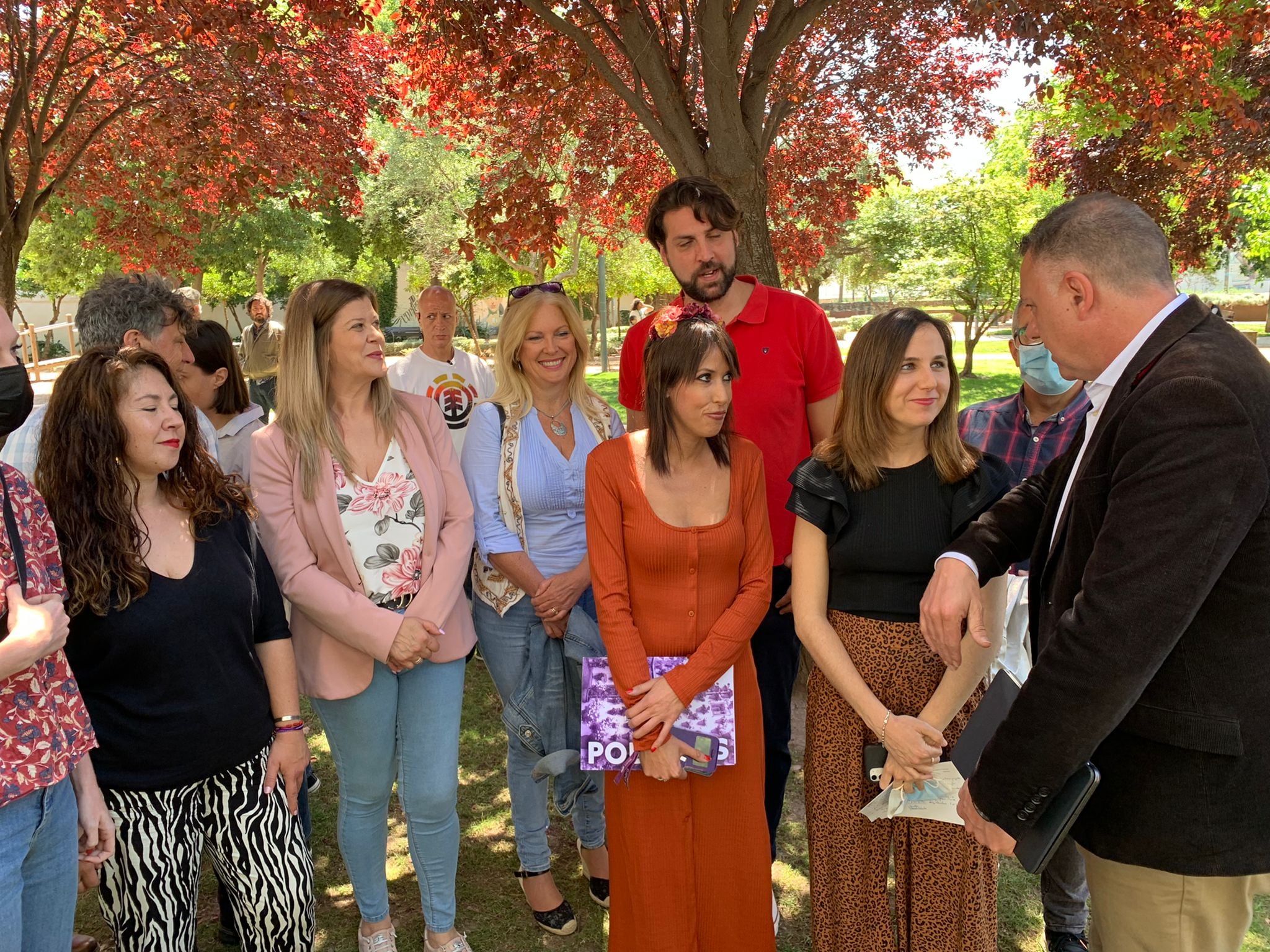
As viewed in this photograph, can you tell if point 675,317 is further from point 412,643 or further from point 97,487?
point 97,487

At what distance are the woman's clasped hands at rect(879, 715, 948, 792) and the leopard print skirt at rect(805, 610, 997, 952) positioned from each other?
10cm

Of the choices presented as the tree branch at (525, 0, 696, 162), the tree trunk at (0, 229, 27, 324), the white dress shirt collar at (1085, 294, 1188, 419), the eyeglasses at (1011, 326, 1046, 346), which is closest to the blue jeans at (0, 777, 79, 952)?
the white dress shirt collar at (1085, 294, 1188, 419)

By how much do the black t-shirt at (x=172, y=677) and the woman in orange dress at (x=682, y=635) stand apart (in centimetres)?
112

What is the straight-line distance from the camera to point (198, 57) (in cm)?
691

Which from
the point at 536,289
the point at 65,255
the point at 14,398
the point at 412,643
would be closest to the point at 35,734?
the point at 14,398

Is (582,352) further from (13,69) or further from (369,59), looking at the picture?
(13,69)

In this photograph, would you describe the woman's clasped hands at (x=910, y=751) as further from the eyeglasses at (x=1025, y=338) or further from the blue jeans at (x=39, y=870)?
the blue jeans at (x=39, y=870)

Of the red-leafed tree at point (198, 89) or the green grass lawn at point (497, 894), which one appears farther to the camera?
the red-leafed tree at point (198, 89)

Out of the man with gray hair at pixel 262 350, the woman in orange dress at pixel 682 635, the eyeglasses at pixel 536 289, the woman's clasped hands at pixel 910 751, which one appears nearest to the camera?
the woman's clasped hands at pixel 910 751

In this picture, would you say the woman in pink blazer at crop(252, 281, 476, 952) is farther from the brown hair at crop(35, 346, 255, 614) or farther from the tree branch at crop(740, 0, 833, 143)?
the tree branch at crop(740, 0, 833, 143)

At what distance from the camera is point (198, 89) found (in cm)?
725

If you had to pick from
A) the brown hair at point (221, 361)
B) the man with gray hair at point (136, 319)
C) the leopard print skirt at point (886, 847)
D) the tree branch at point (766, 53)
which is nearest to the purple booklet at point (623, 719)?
the leopard print skirt at point (886, 847)

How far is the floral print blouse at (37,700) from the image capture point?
77.0 inches

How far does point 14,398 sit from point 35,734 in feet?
2.47
